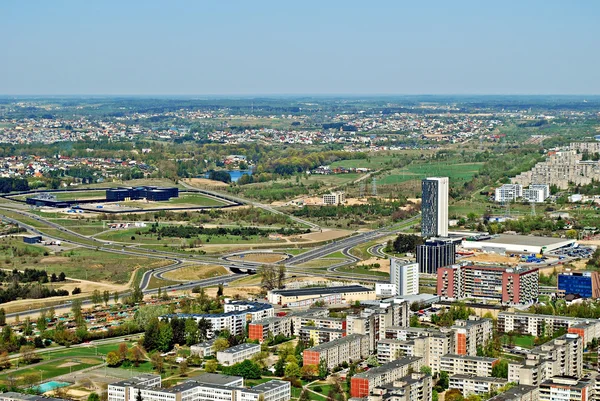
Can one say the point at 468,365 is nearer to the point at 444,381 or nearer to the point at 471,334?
the point at 444,381

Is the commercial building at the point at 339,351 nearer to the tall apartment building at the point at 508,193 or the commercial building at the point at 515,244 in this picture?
the commercial building at the point at 515,244

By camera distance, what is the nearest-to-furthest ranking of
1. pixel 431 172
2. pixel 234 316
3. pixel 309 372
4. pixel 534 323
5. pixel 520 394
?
pixel 520 394
pixel 309 372
pixel 234 316
pixel 534 323
pixel 431 172

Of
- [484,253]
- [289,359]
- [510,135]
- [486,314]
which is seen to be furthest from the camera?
[510,135]

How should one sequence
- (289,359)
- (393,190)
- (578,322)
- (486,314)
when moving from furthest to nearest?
(393,190), (486,314), (578,322), (289,359)

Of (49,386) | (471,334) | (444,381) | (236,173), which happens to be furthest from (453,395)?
(236,173)

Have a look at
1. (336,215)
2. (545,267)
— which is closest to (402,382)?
(545,267)

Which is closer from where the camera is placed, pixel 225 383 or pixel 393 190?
pixel 225 383

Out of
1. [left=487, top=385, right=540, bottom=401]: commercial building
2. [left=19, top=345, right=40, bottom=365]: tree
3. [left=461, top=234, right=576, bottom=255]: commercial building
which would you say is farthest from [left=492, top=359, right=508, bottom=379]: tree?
[left=461, top=234, right=576, bottom=255]: commercial building

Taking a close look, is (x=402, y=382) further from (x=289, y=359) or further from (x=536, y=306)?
(x=536, y=306)
